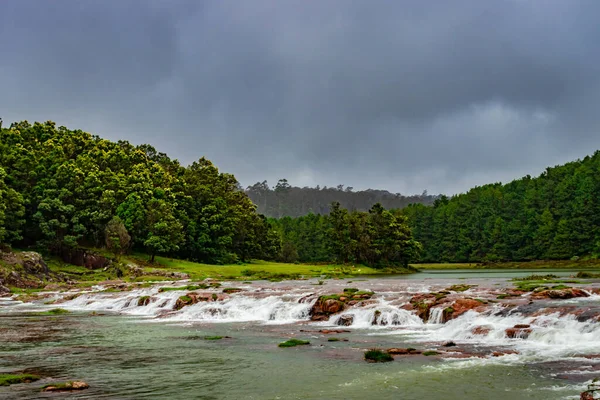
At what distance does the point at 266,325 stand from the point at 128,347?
10.9 meters

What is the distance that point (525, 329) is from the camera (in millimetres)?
24672

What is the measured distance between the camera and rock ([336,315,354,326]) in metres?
33.8

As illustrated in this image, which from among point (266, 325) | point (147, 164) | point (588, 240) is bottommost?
point (266, 325)

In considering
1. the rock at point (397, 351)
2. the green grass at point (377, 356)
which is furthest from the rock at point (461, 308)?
the green grass at point (377, 356)

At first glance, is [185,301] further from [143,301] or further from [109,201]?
[109,201]

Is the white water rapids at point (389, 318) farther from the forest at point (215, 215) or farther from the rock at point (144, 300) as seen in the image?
the forest at point (215, 215)

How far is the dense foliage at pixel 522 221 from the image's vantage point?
13012 centimetres

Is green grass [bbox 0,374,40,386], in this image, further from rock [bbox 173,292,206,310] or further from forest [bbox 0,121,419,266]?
forest [bbox 0,121,419,266]

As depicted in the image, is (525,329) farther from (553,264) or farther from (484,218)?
(484,218)

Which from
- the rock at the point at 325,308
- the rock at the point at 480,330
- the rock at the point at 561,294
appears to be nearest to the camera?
the rock at the point at 480,330

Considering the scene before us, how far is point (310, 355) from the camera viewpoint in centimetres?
2227

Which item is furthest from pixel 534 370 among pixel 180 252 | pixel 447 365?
pixel 180 252

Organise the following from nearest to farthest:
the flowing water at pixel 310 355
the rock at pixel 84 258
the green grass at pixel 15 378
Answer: the flowing water at pixel 310 355 < the green grass at pixel 15 378 < the rock at pixel 84 258

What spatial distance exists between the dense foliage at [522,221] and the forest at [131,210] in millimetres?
37996
